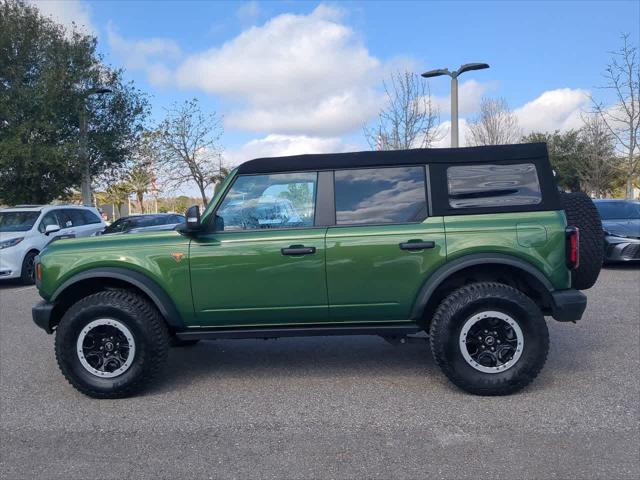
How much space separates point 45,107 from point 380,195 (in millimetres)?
15659

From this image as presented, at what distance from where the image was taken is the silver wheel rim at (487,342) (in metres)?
4.18

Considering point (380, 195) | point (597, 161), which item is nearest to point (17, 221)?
point (380, 195)

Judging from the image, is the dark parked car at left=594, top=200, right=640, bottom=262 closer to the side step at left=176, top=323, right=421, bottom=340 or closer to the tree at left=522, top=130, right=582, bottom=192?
the side step at left=176, top=323, right=421, bottom=340

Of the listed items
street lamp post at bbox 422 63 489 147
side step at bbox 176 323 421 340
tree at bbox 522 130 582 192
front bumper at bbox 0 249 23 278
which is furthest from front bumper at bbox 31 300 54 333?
tree at bbox 522 130 582 192

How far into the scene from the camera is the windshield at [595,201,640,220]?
11500mm

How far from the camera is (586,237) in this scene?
4.48 meters

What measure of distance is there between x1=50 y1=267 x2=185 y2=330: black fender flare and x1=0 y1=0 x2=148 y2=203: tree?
13788 mm

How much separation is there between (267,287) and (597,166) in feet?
96.1

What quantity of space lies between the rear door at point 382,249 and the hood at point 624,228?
7.57 m

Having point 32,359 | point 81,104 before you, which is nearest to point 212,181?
point 81,104

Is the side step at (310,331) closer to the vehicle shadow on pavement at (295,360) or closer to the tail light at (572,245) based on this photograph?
the vehicle shadow on pavement at (295,360)

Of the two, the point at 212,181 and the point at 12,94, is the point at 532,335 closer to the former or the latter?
the point at 12,94

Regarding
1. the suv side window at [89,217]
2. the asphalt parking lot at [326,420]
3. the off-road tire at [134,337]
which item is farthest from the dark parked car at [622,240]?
the suv side window at [89,217]

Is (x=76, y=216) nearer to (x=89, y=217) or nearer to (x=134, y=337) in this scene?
(x=89, y=217)
